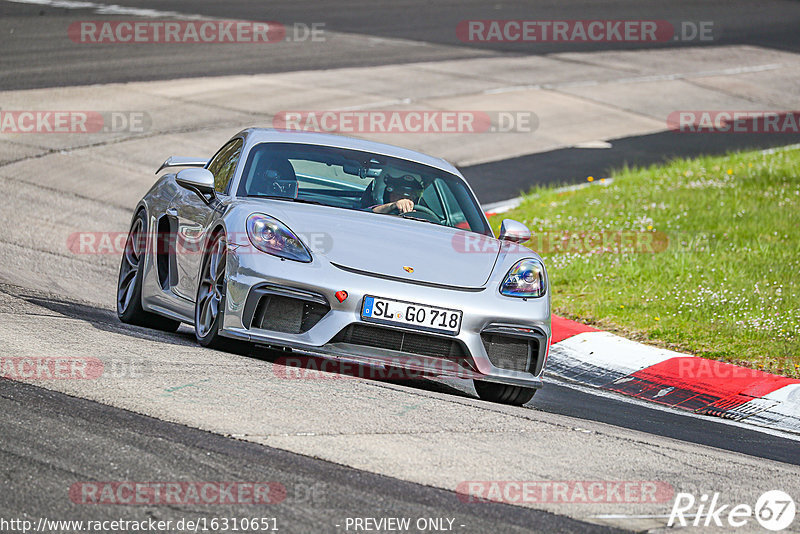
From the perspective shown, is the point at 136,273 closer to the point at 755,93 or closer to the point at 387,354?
the point at 387,354

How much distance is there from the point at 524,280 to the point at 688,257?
466cm

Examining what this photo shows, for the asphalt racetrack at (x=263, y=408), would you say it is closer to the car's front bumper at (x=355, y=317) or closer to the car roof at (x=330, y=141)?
the car's front bumper at (x=355, y=317)

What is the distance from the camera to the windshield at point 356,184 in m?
7.30

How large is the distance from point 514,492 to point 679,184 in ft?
34.7

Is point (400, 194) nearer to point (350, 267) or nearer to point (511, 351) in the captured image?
point (350, 267)

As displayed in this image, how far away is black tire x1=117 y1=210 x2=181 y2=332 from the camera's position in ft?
26.2

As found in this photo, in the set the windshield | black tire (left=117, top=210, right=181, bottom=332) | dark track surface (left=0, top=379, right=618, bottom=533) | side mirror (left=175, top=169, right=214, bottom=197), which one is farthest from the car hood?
dark track surface (left=0, top=379, right=618, bottom=533)

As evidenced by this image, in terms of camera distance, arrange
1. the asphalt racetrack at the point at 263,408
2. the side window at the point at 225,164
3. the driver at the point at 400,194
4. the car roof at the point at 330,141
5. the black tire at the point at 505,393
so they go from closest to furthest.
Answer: the asphalt racetrack at the point at 263,408
the black tire at the point at 505,393
the driver at the point at 400,194
the side window at the point at 225,164
the car roof at the point at 330,141

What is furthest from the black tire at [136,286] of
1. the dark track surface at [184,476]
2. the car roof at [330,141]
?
the dark track surface at [184,476]

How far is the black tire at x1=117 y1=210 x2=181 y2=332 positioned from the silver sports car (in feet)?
0.28

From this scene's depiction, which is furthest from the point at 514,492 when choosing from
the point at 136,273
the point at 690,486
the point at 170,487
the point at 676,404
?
the point at 136,273

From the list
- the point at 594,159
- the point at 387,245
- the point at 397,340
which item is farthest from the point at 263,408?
the point at 594,159

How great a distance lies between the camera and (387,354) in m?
6.24

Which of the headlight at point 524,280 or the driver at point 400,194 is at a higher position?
the driver at point 400,194
